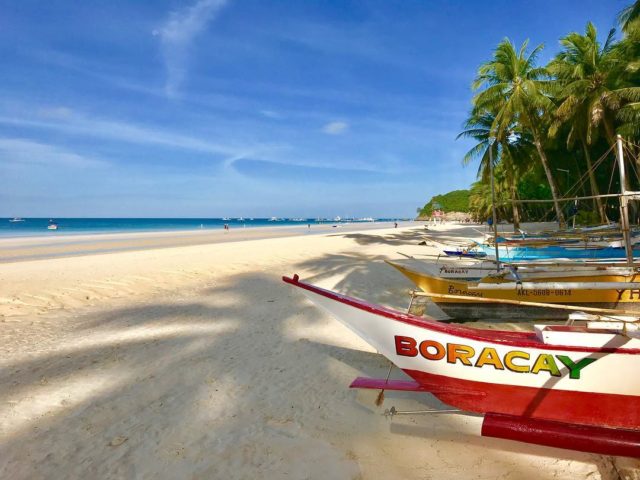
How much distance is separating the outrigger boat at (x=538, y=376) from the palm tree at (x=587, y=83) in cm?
2067

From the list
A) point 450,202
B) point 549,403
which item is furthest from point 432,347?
point 450,202

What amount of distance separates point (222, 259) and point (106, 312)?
8131 mm

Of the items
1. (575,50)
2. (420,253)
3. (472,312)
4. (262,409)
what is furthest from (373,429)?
(575,50)

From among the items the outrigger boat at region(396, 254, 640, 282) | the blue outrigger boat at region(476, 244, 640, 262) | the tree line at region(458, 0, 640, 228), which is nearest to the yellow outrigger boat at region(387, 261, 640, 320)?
the outrigger boat at region(396, 254, 640, 282)

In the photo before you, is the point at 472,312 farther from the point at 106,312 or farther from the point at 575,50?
the point at 575,50

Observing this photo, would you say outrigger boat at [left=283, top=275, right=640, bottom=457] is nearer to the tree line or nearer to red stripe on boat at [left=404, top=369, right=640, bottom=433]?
red stripe on boat at [left=404, top=369, right=640, bottom=433]

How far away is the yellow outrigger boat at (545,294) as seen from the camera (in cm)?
619

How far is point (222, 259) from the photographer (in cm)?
1589

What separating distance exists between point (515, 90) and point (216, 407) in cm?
2437

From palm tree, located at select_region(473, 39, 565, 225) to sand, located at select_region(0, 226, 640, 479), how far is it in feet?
62.1

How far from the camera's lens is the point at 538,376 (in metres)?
3.03

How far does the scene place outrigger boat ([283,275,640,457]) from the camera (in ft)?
9.52

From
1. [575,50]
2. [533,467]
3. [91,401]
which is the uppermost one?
[575,50]

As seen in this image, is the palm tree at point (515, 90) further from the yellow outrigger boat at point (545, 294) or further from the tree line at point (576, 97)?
the yellow outrigger boat at point (545, 294)
